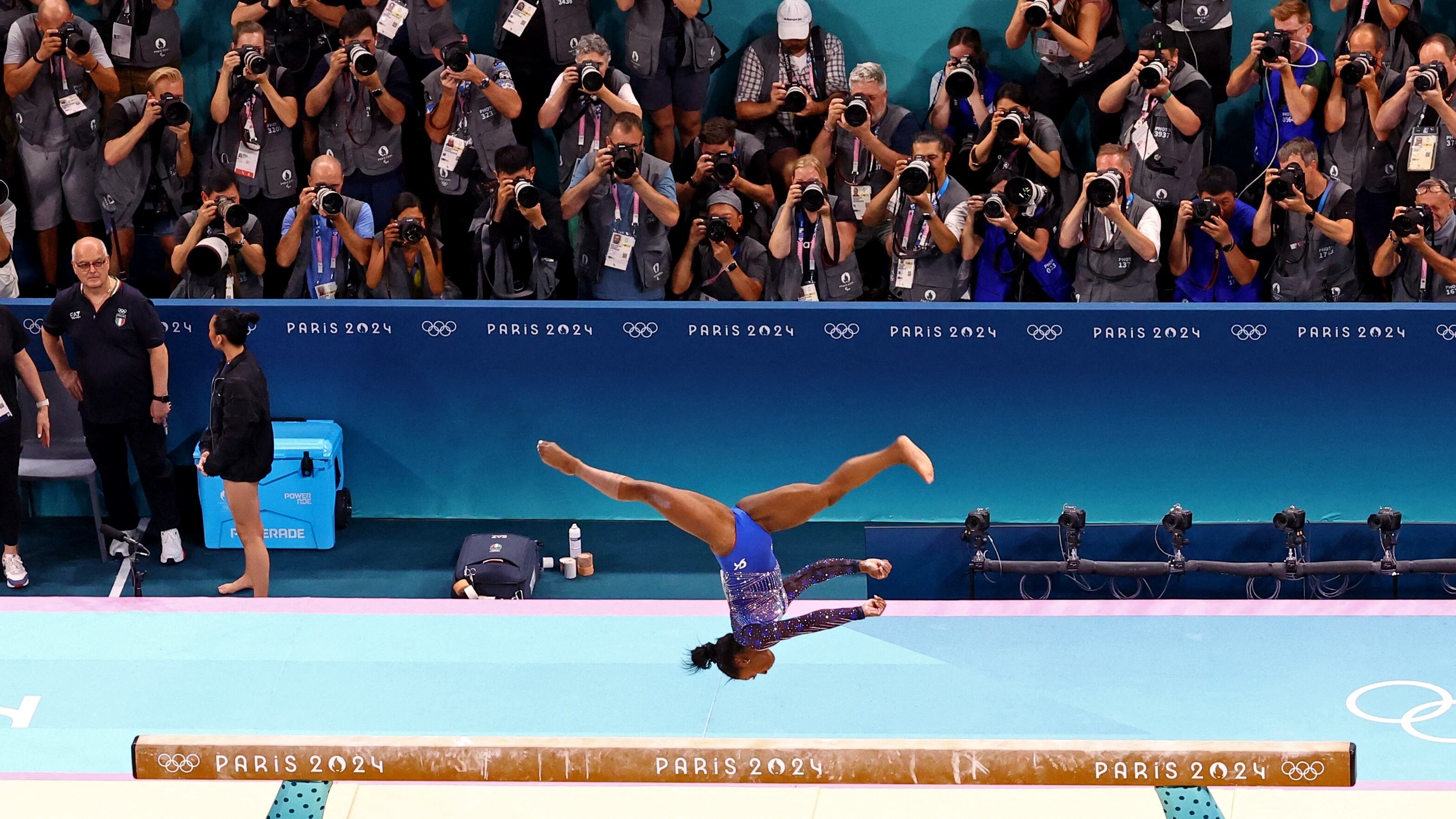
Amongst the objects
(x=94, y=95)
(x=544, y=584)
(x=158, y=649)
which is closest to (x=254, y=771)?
(x=158, y=649)

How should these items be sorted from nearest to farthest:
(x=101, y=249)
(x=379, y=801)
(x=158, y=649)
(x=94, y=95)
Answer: (x=379, y=801), (x=158, y=649), (x=101, y=249), (x=94, y=95)

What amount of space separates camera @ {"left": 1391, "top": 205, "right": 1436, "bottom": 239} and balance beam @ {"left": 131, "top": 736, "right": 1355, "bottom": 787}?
4.46m

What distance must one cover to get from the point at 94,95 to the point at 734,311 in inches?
157

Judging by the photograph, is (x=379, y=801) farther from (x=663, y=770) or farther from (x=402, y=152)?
(x=402, y=152)

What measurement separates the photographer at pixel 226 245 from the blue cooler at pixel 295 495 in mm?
867

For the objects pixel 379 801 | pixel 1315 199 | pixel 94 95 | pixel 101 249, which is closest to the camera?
pixel 379 801

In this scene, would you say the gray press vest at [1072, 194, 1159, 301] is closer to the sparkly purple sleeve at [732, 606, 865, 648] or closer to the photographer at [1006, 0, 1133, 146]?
Answer: the photographer at [1006, 0, 1133, 146]

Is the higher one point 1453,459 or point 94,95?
point 94,95

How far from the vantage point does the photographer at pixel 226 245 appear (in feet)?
30.7

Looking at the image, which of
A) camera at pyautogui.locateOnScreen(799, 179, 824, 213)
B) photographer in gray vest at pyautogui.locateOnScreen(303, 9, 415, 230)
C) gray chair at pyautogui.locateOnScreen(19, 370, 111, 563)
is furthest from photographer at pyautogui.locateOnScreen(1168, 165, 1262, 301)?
gray chair at pyautogui.locateOnScreen(19, 370, 111, 563)

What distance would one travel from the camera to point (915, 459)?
5.52 metres

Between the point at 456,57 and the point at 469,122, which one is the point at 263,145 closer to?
the point at 469,122

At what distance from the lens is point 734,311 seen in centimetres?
901

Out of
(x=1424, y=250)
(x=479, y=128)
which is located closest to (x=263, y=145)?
(x=479, y=128)
